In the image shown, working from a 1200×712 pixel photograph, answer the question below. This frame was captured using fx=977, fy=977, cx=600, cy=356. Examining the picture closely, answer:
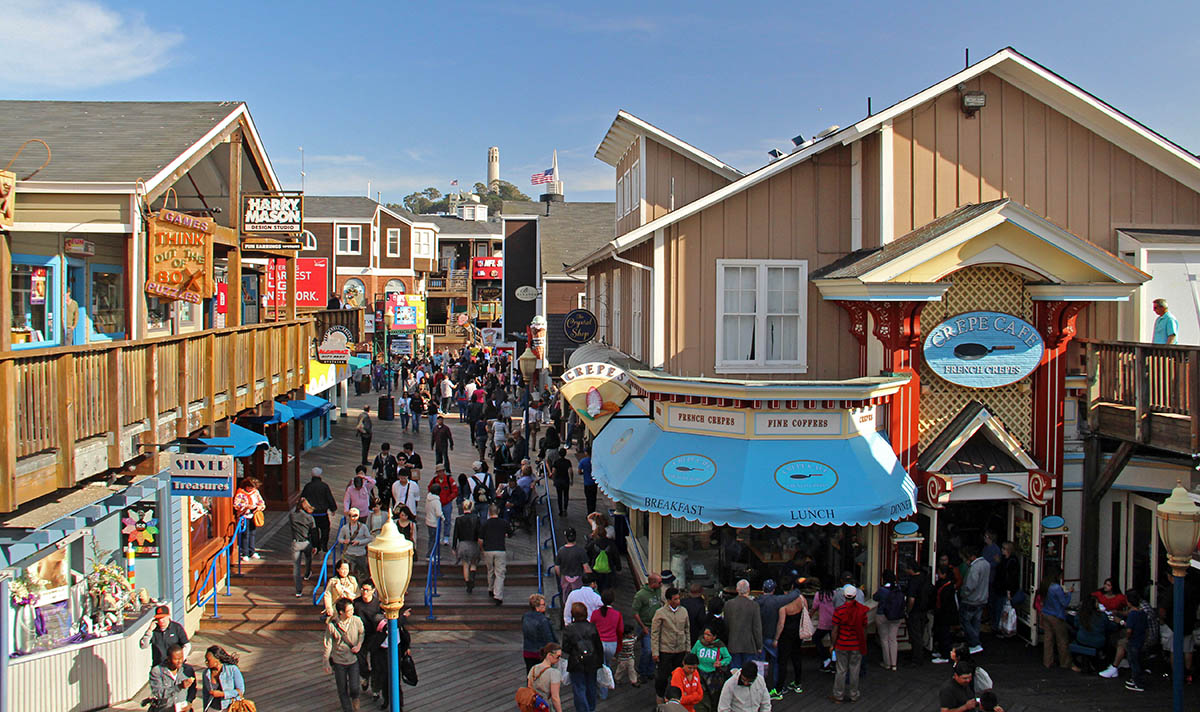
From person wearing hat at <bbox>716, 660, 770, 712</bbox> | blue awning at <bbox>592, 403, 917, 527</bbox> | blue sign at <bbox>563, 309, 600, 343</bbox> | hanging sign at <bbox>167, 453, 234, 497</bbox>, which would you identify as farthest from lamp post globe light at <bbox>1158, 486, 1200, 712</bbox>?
hanging sign at <bbox>167, 453, 234, 497</bbox>

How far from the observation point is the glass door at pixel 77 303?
44.6 ft

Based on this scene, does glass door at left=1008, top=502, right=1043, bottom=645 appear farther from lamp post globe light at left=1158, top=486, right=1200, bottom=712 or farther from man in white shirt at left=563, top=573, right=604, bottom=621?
man in white shirt at left=563, top=573, right=604, bottom=621

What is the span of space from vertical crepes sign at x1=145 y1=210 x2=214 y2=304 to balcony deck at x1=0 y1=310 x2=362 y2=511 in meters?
0.65

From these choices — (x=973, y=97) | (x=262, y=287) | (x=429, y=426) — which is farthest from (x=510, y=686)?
(x=429, y=426)

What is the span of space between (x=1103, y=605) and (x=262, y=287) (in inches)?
733

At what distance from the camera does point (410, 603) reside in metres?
16.1

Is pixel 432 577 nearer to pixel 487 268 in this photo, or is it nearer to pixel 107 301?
pixel 107 301

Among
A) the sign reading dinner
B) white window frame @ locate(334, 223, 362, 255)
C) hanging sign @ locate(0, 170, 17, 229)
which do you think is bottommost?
hanging sign @ locate(0, 170, 17, 229)

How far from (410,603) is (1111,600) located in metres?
10.7

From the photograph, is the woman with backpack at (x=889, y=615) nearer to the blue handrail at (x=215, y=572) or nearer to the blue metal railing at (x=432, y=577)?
the blue metal railing at (x=432, y=577)

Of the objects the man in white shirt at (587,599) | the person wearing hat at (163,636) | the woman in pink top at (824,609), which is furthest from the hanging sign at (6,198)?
the woman in pink top at (824,609)

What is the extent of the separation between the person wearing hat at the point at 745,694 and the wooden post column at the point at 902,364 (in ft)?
19.9

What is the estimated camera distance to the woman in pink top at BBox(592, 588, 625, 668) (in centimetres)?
1262

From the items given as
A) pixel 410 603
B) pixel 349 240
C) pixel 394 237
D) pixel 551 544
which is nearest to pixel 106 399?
pixel 410 603
